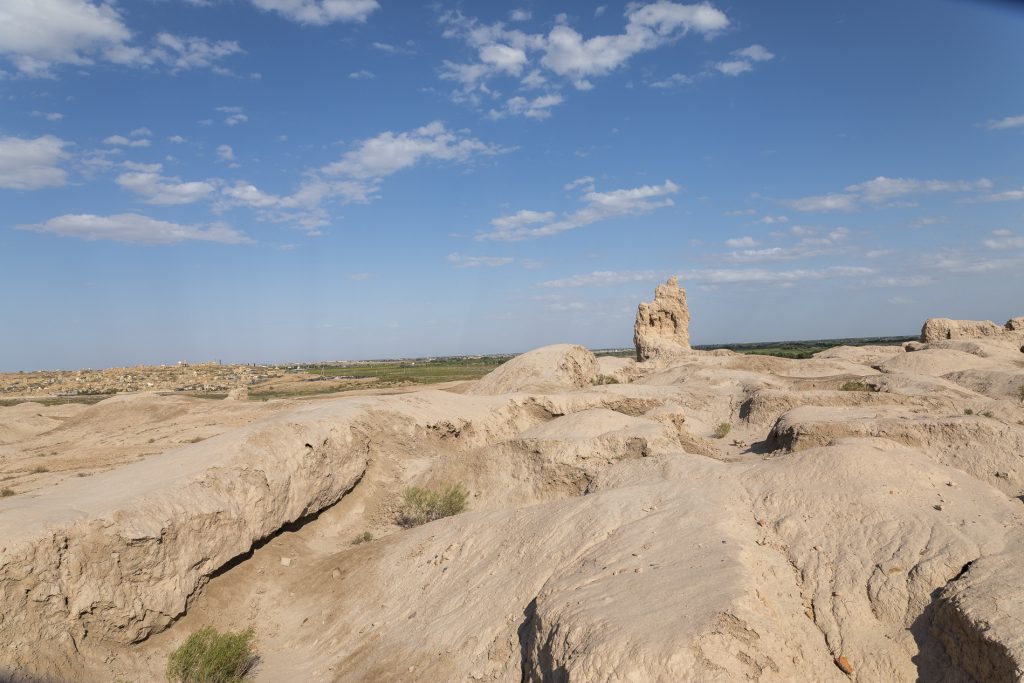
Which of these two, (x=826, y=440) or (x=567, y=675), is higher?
(x=826, y=440)

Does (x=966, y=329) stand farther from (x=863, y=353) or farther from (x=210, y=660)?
(x=210, y=660)

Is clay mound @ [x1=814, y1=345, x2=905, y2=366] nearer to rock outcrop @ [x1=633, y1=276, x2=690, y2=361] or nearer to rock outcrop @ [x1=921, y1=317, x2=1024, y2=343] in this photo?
rock outcrop @ [x1=921, y1=317, x2=1024, y2=343]

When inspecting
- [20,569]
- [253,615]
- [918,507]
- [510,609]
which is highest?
[918,507]

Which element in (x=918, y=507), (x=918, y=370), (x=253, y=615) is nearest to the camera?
(x=918, y=507)

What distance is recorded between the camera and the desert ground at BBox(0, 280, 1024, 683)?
→ 200 inches

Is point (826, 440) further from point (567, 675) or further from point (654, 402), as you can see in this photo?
point (567, 675)

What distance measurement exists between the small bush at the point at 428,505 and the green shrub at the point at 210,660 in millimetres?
4051

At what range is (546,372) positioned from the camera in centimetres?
2133

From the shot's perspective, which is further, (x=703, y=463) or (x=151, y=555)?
(x=703, y=463)

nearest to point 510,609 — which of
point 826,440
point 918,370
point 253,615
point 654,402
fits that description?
point 253,615

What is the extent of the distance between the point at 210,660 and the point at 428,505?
4.71m

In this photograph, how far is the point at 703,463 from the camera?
355 inches

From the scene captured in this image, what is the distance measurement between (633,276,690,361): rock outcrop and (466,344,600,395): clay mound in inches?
479

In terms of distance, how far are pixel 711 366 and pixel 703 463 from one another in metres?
17.4
